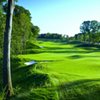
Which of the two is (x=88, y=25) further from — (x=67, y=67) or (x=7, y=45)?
(x=7, y=45)

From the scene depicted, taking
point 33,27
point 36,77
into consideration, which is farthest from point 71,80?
point 33,27

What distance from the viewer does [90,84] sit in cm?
2202

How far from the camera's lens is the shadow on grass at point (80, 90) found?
2020 cm

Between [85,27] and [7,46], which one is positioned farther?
[85,27]

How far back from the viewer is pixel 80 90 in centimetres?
2106

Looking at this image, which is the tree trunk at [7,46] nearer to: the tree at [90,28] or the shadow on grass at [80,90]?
the shadow on grass at [80,90]

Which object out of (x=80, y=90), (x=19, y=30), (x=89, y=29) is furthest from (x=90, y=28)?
(x=80, y=90)

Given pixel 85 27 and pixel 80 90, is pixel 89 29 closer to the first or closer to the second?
pixel 85 27

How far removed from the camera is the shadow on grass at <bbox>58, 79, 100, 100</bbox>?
20.2 metres

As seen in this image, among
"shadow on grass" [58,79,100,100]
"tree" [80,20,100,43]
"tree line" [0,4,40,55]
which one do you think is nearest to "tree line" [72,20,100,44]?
"tree" [80,20,100,43]

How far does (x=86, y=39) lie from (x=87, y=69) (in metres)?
138

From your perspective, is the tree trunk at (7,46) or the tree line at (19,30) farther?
the tree line at (19,30)

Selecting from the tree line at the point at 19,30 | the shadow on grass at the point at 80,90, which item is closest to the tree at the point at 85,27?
→ the tree line at the point at 19,30

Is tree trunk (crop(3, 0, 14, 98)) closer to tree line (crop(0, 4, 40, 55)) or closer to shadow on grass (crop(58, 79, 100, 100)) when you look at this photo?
shadow on grass (crop(58, 79, 100, 100))
